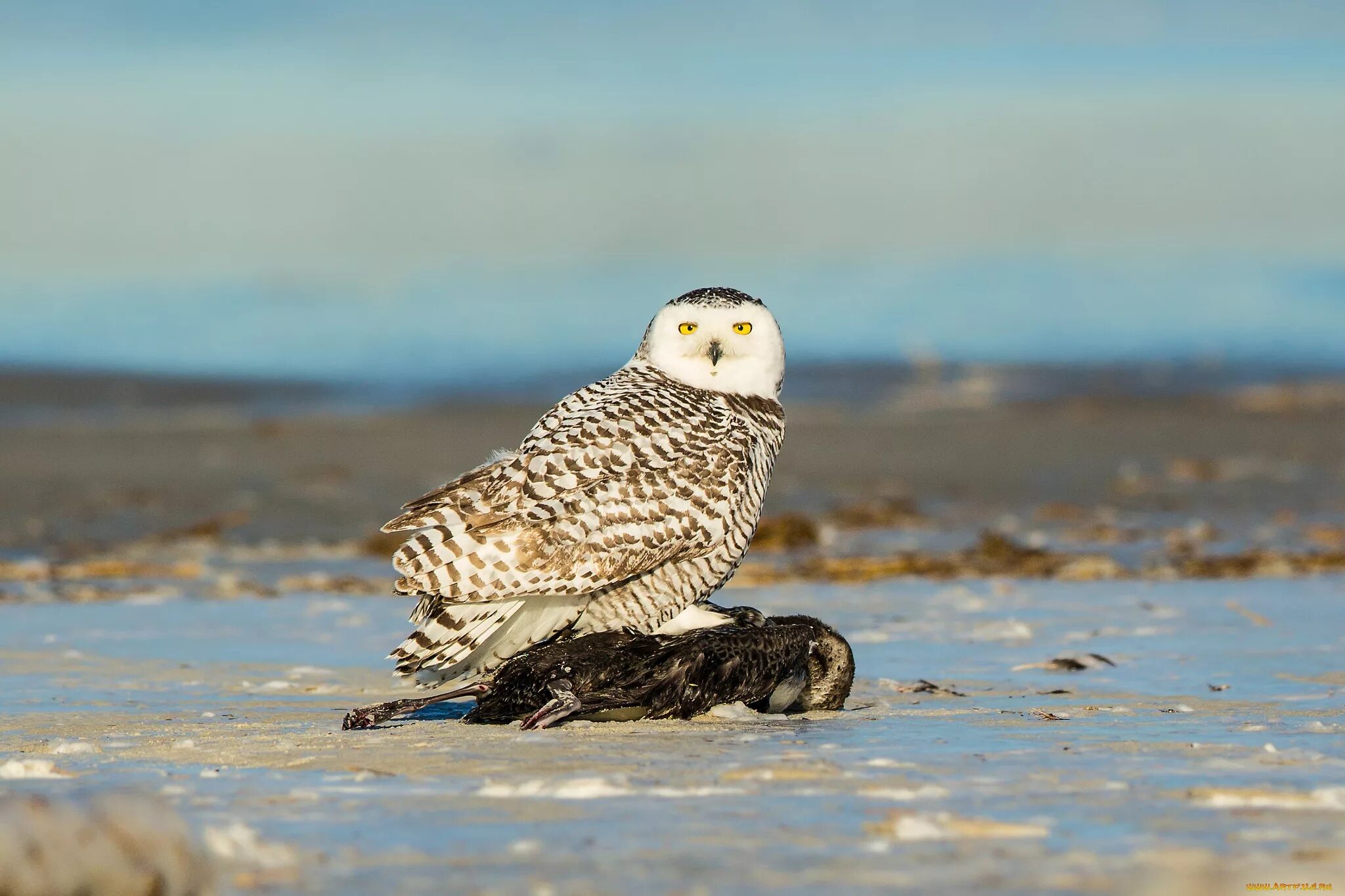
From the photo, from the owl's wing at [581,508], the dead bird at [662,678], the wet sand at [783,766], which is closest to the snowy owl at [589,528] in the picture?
the owl's wing at [581,508]

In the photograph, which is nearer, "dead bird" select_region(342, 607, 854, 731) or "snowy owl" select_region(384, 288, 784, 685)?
"dead bird" select_region(342, 607, 854, 731)

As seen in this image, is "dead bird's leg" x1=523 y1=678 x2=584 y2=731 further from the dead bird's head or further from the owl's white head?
the owl's white head

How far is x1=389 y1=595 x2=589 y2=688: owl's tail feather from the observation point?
5.79 m

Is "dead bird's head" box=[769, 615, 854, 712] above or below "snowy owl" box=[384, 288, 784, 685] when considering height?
below

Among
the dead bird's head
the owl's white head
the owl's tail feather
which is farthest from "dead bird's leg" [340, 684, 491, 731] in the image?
the owl's white head

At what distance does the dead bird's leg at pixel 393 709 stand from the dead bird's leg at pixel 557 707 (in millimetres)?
250

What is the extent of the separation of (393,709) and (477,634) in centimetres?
47

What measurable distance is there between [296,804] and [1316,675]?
3.74m

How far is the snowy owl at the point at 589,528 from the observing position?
5.74 meters

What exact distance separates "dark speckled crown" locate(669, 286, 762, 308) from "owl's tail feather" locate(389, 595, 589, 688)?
1.22m

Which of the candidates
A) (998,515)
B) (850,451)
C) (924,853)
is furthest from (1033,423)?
(924,853)

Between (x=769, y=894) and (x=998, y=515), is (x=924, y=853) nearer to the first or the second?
(x=769, y=894)

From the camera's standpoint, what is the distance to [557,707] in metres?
5.38

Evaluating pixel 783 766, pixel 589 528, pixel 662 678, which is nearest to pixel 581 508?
pixel 589 528
